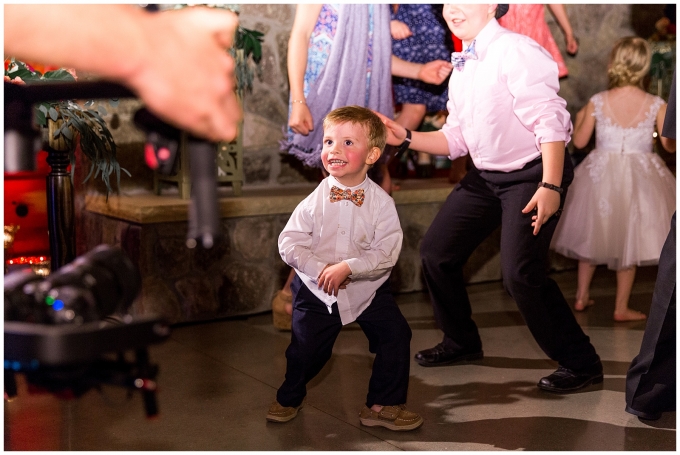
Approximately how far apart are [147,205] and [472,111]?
1.61 metres

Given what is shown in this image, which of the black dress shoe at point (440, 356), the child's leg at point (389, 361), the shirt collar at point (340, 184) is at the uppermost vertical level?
the shirt collar at point (340, 184)

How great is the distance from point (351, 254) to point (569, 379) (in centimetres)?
104

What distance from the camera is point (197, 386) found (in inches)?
121

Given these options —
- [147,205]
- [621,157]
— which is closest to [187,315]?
[147,205]

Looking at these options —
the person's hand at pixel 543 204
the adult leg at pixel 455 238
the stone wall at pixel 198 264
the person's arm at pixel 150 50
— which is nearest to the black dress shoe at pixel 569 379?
the adult leg at pixel 455 238

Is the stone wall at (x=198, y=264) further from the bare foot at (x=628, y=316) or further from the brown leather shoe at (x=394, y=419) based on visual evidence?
the bare foot at (x=628, y=316)

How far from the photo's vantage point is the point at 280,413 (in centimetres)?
267

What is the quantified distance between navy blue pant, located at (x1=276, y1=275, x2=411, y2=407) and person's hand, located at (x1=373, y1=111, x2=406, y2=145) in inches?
21.1

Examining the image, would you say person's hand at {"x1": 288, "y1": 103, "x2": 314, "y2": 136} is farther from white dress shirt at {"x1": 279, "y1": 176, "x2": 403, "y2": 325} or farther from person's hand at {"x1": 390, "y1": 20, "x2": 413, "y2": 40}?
person's hand at {"x1": 390, "y1": 20, "x2": 413, "y2": 40}

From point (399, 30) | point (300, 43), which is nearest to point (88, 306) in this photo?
point (300, 43)

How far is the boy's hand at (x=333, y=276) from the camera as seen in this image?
2395mm

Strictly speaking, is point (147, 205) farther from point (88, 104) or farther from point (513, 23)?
point (513, 23)

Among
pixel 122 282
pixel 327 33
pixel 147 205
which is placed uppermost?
pixel 327 33

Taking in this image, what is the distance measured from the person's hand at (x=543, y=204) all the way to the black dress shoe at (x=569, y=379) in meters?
0.62
